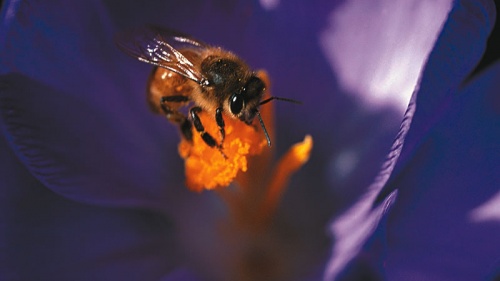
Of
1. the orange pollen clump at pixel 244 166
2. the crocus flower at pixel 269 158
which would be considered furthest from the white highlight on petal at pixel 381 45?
Result: the orange pollen clump at pixel 244 166

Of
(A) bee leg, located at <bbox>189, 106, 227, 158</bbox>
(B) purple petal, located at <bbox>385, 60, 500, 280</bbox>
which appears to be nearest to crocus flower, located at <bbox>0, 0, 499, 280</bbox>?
(B) purple petal, located at <bbox>385, 60, 500, 280</bbox>

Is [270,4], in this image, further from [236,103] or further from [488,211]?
[488,211]

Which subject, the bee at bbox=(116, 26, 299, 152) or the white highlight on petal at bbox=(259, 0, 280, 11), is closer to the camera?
the bee at bbox=(116, 26, 299, 152)

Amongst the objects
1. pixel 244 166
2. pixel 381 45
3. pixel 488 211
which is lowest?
pixel 488 211

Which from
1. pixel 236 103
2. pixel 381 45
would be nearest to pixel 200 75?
pixel 236 103

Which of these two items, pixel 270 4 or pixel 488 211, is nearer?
pixel 488 211

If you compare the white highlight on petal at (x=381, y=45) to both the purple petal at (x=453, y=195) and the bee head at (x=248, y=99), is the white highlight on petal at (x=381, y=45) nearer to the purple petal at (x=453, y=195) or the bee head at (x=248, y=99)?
the purple petal at (x=453, y=195)

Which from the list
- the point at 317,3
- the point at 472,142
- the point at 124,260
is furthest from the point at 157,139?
the point at 472,142

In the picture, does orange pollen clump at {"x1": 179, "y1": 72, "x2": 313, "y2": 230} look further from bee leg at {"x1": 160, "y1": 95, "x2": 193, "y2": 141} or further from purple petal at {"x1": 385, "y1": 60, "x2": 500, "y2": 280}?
purple petal at {"x1": 385, "y1": 60, "x2": 500, "y2": 280}
